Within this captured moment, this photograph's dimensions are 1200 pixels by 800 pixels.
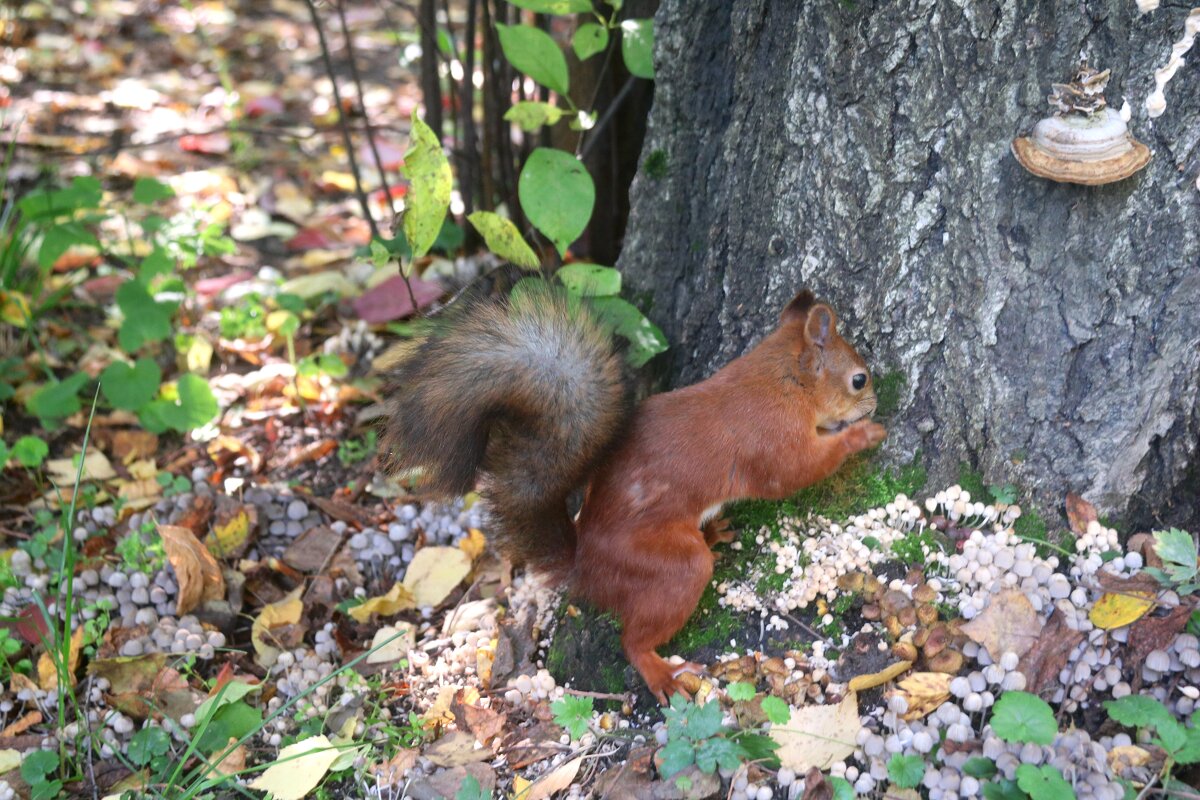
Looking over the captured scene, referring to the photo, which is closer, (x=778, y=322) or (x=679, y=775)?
(x=679, y=775)

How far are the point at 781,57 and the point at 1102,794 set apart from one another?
4.24 feet

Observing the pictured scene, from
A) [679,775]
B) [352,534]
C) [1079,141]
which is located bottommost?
[352,534]

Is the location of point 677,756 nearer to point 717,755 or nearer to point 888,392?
point 717,755

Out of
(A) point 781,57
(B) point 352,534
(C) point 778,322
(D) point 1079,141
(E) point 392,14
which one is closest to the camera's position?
(D) point 1079,141

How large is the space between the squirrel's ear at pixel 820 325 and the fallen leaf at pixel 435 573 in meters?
0.95

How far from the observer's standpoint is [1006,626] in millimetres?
1769

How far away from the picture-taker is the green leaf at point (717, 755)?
1.62 m

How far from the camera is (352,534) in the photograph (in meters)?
2.54

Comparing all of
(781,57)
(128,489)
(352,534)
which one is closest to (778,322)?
(781,57)

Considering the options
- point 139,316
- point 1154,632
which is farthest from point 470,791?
point 139,316

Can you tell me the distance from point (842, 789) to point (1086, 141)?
1.04m

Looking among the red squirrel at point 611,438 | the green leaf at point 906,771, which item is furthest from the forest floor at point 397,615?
the red squirrel at point 611,438

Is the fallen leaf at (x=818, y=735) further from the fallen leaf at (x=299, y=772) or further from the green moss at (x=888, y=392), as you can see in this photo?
the fallen leaf at (x=299, y=772)

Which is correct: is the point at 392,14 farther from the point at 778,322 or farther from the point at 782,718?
the point at 782,718
